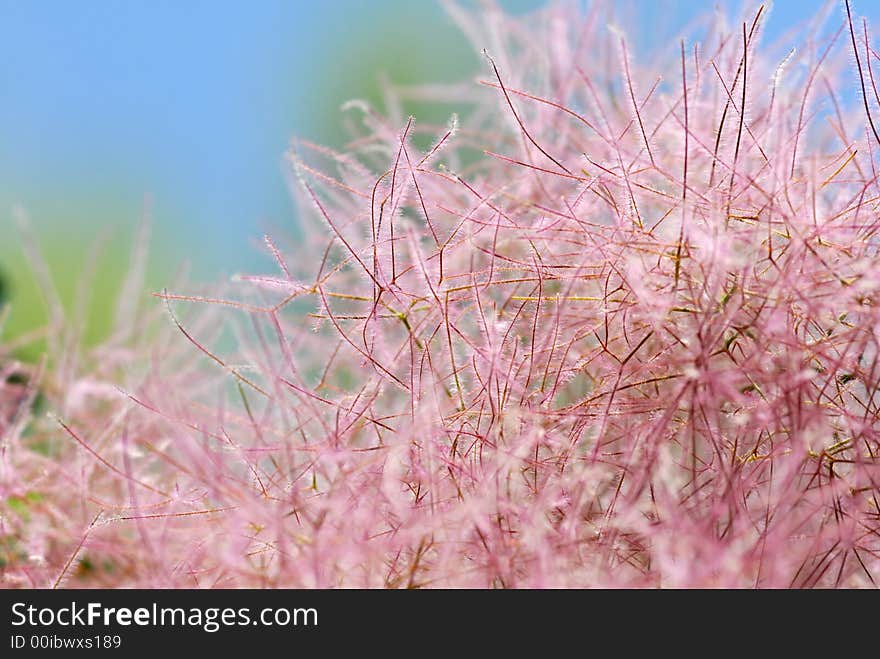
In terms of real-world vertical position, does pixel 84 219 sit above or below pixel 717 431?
above

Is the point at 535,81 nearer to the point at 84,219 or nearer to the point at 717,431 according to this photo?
the point at 717,431

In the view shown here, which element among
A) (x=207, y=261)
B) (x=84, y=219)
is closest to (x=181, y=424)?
(x=207, y=261)

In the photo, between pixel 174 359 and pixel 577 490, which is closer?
pixel 577 490

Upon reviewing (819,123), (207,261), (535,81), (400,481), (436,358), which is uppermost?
(207,261)

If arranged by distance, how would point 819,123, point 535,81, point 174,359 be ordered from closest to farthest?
point 819,123 → point 535,81 → point 174,359

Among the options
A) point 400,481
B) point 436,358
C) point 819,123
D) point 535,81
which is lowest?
point 400,481
